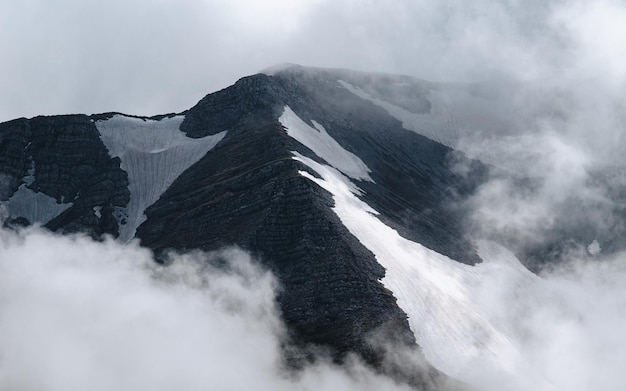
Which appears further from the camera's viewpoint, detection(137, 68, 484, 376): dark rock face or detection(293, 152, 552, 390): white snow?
detection(137, 68, 484, 376): dark rock face

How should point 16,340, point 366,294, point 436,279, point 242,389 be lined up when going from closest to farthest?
point 242,389 → point 16,340 → point 366,294 → point 436,279

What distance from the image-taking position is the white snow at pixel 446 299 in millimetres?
149125

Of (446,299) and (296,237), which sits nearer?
(446,299)

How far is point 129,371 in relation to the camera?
5369 inches

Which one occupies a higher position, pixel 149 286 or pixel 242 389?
pixel 149 286

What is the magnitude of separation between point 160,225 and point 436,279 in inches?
2028

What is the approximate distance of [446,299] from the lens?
164250mm

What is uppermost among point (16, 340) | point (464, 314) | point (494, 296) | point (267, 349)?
point (494, 296)

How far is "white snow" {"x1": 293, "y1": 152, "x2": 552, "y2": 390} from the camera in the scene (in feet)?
489

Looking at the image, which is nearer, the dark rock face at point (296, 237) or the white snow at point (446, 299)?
the white snow at point (446, 299)

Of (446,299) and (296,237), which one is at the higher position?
(446,299)

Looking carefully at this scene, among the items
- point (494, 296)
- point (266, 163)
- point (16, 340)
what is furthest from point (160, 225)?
point (494, 296)

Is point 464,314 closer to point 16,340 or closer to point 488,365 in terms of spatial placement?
point 488,365

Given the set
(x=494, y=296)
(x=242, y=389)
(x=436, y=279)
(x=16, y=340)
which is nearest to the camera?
(x=242, y=389)
